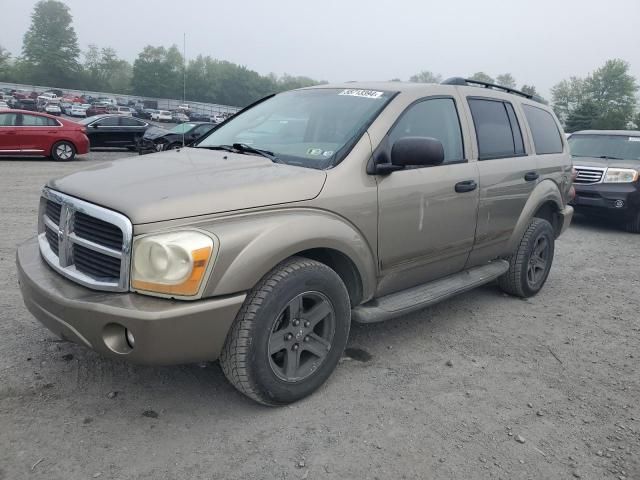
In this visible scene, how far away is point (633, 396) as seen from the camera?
10.8ft

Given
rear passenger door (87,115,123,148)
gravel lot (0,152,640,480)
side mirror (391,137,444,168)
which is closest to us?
gravel lot (0,152,640,480)

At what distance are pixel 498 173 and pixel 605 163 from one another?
5872mm

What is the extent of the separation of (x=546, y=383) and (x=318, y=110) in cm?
232

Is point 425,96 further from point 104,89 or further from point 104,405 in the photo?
point 104,89

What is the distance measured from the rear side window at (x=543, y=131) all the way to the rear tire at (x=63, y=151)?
13.7 m

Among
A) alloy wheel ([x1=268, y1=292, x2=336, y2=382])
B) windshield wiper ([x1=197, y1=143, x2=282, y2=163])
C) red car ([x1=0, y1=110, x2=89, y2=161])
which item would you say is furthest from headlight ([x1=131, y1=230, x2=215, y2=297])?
red car ([x1=0, y1=110, x2=89, y2=161])

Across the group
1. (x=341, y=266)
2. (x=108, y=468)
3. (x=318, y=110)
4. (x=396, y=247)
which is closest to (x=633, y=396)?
(x=396, y=247)

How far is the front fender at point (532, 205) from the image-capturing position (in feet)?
15.0

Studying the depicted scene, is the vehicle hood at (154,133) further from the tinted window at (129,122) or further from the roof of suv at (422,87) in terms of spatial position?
the roof of suv at (422,87)

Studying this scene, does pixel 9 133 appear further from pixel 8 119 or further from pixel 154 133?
pixel 154 133

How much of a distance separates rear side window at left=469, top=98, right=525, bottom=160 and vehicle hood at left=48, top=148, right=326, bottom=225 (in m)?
1.68

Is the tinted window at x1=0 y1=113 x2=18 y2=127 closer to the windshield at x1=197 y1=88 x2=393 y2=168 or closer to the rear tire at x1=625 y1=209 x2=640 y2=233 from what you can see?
the windshield at x1=197 y1=88 x2=393 y2=168

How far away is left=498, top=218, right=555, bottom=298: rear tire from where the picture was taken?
4.76 meters

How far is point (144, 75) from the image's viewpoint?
313 feet
